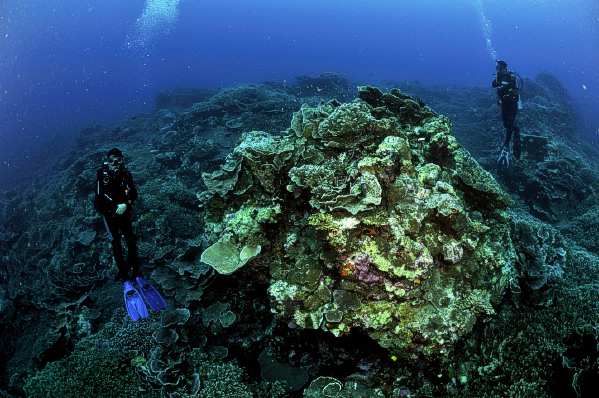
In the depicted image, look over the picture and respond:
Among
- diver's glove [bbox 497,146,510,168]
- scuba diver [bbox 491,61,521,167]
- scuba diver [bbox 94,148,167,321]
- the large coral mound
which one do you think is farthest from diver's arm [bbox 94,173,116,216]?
diver's glove [bbox 497,146,510,168]

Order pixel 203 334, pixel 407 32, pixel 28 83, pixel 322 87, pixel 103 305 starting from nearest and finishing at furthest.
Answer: pixel 203 334 → pixel 103 305 → pixel 322 87 → pixel 28 83 → pixel 407 32

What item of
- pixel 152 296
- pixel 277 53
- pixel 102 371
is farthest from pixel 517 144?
pixel 277 53

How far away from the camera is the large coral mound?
4.38m

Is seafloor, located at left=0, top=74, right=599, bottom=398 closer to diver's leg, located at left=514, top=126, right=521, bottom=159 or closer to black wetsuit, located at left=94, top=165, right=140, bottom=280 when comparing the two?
black wetsuit, located at left=94, top=165, right=140, bottom=280

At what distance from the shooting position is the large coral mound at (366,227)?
4375 millimetres

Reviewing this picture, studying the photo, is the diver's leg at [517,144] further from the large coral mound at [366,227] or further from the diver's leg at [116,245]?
the diver's leg at [116,245]

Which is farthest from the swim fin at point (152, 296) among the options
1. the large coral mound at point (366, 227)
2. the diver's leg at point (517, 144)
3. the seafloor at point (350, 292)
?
the diver's leg at point (517, 144)

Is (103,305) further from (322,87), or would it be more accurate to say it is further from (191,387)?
(322,87)

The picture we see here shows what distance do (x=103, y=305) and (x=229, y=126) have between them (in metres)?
9.25

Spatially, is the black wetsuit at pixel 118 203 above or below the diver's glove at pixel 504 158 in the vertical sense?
above

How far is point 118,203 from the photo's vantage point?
6.06 meters

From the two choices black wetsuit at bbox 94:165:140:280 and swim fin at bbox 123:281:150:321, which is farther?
black wetsuit at bbox 94:165:140:280

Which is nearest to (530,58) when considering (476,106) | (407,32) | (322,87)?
(407,32)

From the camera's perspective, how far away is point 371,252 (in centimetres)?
439
